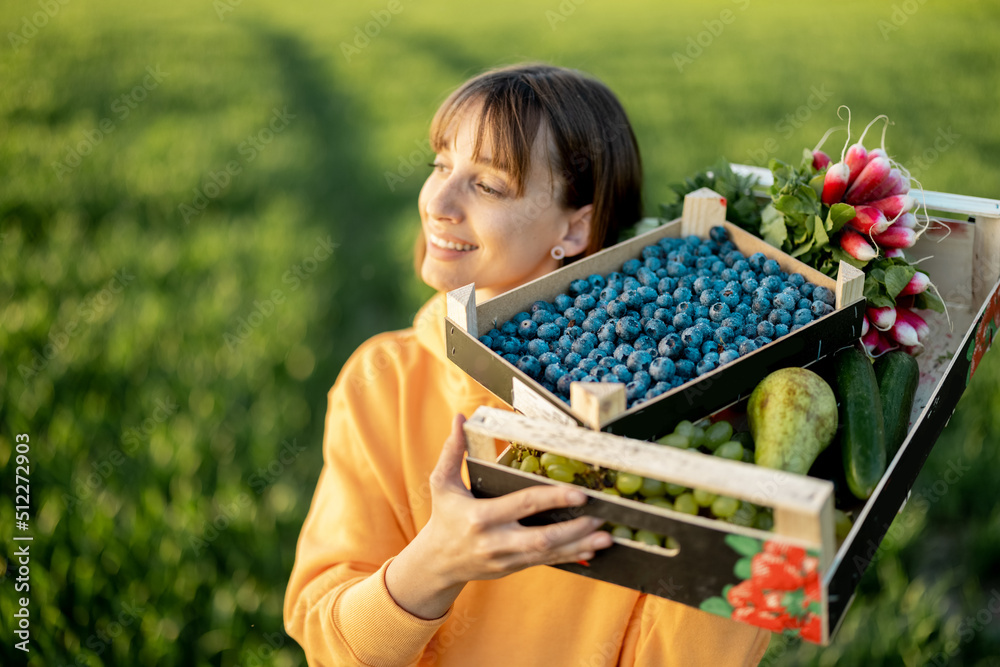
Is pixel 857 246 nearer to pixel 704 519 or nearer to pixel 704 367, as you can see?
pixel 704 367

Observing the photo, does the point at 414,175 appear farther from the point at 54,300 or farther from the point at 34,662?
the point at 34,662

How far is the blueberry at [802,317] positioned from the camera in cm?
141

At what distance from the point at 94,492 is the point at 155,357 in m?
1.07

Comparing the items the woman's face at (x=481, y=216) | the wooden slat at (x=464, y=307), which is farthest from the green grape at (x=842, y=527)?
the woman's face at (x=481, y=216)

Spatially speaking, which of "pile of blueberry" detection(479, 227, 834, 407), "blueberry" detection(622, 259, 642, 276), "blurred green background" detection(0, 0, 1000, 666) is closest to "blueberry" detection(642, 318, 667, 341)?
"pile of blueberry" detection(479, 227, 834, 407)

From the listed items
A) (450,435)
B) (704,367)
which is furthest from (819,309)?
(450,435)

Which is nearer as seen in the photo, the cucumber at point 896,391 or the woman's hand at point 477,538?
the woman's hand at point 477,538

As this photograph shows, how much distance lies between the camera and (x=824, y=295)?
1.46 metres

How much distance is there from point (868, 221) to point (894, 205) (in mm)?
65

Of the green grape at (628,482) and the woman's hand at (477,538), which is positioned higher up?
the green grape at (628,482)

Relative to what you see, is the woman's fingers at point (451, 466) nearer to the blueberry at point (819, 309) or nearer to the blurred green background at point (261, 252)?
the blueberry at point (819, 309)

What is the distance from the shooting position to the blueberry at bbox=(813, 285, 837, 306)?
1.46 meters

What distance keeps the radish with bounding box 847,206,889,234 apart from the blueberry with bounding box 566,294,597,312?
0.58 m

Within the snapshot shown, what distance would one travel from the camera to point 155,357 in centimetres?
396
